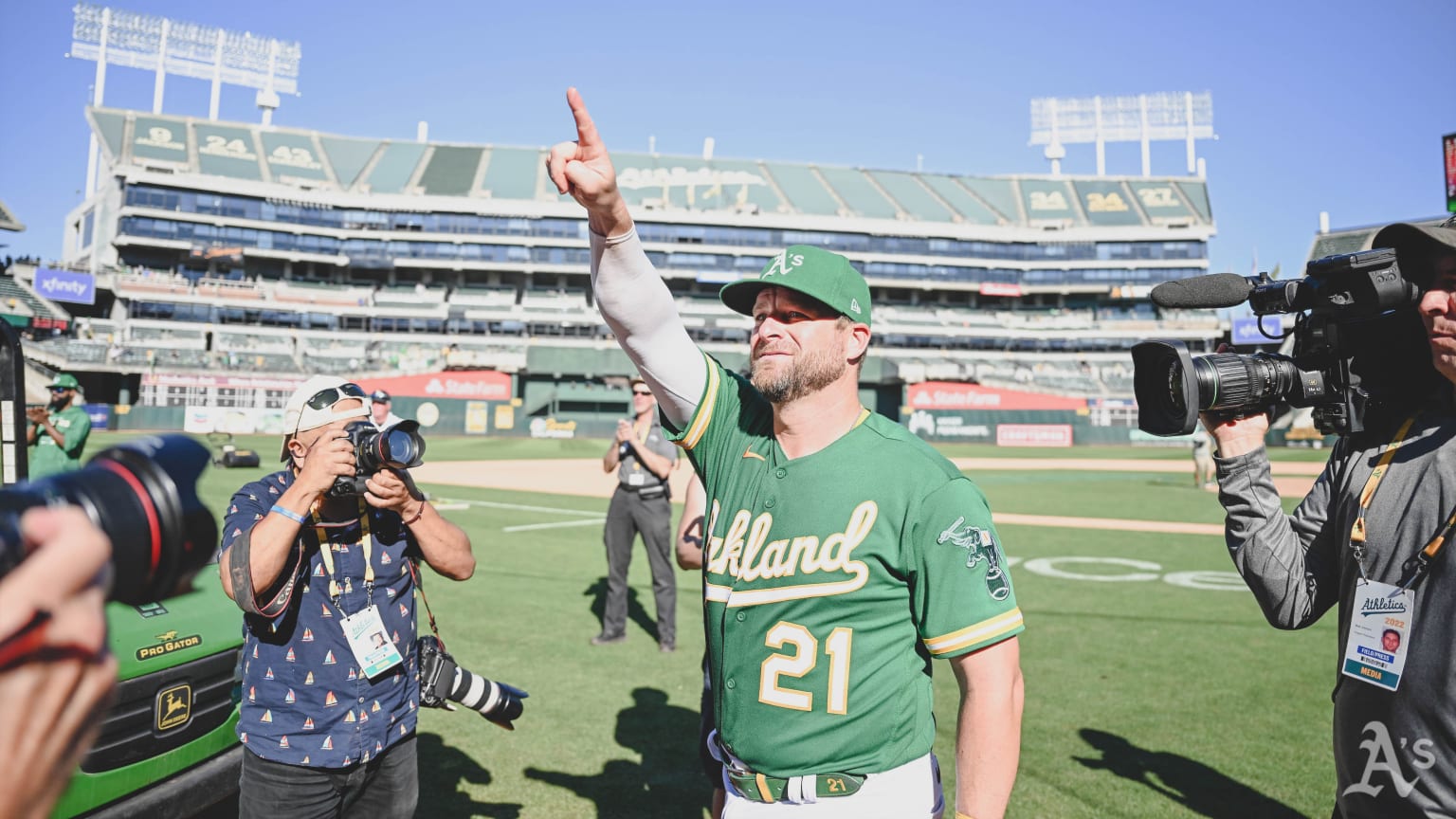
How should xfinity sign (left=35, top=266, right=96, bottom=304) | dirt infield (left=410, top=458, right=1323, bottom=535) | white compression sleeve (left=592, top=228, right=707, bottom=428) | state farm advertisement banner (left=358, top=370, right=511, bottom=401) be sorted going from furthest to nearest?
1. xfinity sign (left=35, top=266, right=96, bottom=304)
2. state farm advertisement banner (left=358, top=370, right=511, bottom=401)
3. dirt infield (left=410, top=458, right=1323, bottom=535)
4. white compression sleeve (left=592, top=228, right=707, bottom=428)

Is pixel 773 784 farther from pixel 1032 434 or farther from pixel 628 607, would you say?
pixel 1032 434

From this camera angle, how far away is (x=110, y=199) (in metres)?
58.8

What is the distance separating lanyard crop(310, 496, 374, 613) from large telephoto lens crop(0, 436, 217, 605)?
2.08 m

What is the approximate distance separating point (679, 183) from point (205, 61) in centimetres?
4346

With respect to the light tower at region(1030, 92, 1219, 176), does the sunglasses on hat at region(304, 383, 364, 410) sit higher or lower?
Answer: lower

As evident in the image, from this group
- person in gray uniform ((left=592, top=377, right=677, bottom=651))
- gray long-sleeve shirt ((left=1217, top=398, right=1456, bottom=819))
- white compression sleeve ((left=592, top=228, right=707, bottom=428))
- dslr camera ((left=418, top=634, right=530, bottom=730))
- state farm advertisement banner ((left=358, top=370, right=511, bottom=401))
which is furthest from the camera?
state farm advertisement banner ((left=358, top=370, right=511, bottom=401))

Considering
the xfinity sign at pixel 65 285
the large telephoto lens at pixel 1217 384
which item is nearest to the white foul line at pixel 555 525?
the large telephoto lens at pixel 1217 384

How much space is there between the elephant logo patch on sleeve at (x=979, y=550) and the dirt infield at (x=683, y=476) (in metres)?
15.2

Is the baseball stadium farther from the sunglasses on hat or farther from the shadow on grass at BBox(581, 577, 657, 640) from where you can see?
the sunglasses on hat

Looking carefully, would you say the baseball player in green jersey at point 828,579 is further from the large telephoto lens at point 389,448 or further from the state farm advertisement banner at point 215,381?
the state farm advertisement banner at point 215,381

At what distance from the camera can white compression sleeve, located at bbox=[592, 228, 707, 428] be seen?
222 cm

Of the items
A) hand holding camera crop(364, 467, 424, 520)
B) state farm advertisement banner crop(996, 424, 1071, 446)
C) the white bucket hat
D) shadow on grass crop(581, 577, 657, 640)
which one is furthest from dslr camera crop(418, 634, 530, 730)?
state farm advertisement banner crop(996, 424, 1071, 446)

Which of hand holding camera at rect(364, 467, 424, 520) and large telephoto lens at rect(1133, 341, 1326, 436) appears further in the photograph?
hand holding camera at rect(364, 467, 424, 520)

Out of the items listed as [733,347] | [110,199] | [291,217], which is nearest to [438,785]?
[733,347]
